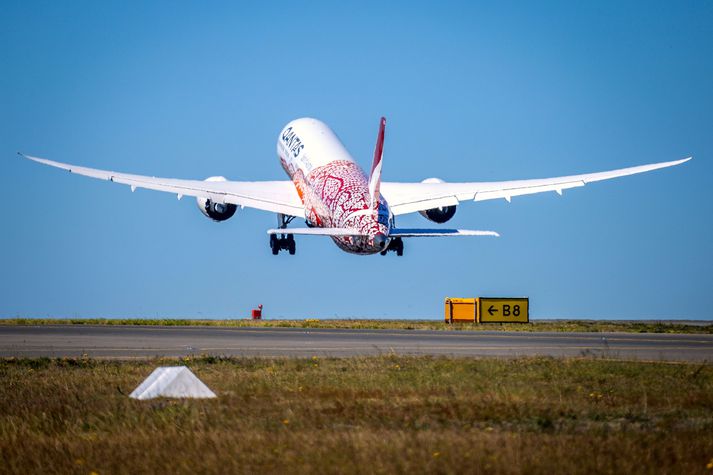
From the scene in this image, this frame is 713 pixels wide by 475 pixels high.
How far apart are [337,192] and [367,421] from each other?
43344 mm

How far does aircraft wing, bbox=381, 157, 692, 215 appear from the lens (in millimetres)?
62812

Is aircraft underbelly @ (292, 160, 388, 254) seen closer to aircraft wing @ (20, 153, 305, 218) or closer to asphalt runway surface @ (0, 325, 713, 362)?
aircraft wing @ (20, 153, 305, 218)

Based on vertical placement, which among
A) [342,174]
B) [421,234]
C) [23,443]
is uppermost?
[342,174]

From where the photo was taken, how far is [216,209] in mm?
68375

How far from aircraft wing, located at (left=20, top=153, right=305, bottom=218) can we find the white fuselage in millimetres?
1255

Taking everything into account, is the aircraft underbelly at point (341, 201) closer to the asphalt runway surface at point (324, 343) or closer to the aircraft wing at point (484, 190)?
the aircraft wing at point (484, 190)

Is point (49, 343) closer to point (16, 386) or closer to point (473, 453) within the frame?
point (16, 386)

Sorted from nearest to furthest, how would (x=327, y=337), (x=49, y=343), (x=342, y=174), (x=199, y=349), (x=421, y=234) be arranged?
(x=199, y=349) → (x=49, y=343) → (x=327, y=337) → (x=421, y=234) → (x=342, y=174)

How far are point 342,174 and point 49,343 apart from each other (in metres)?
28.4

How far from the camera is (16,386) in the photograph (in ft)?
77.1

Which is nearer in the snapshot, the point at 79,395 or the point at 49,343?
the point at 79,395

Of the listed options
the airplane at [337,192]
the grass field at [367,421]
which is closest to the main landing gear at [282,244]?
the airplane at [337,192]

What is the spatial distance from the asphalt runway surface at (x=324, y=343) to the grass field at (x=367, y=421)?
6457 mm

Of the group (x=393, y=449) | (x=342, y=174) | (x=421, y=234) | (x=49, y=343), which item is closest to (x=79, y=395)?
(x=393, y=449)
